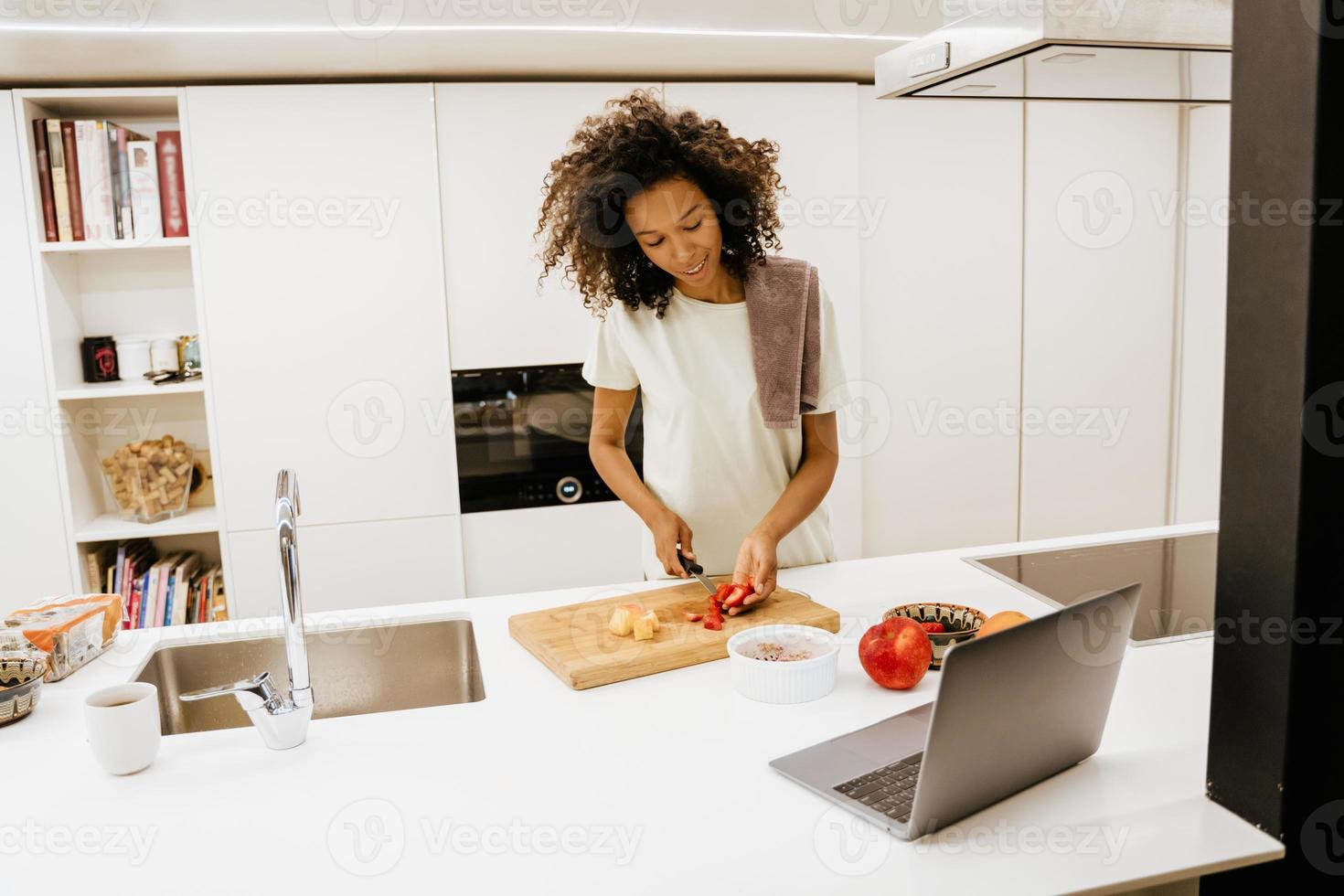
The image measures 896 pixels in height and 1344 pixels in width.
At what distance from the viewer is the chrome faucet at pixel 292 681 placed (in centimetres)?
130

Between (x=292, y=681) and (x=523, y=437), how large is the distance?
178cm

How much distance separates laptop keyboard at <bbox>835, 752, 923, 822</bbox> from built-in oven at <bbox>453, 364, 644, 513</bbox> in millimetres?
1894

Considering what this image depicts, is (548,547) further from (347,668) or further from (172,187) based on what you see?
(172,187)

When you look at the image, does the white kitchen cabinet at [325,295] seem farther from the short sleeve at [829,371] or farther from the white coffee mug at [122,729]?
the white coffee mug at [122,729]

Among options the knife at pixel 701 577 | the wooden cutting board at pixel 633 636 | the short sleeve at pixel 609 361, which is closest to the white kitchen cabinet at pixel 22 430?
the short sleeve at pixel 609 361

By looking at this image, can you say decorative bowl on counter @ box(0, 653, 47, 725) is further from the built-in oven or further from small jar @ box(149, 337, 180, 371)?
small jar @ box(149, 337, 180, 371)

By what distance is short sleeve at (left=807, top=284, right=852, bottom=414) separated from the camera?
199cm

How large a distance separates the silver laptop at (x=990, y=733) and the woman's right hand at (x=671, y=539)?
24.3 inches

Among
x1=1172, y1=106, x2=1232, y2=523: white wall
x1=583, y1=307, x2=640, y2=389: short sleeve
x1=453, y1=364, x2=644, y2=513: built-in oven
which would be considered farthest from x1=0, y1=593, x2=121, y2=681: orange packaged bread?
x1=1172, y1=106, x2=1232, y2=523: white wall

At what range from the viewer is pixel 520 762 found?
1270 mm

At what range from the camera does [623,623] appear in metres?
1.58

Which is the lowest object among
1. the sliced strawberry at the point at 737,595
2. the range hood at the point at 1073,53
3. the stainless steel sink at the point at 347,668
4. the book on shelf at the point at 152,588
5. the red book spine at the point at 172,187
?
the book on shelf at the point at 152,588

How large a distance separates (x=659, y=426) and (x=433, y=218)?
1222 millimetres

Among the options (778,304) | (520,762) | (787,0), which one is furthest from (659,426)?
(787,0)
